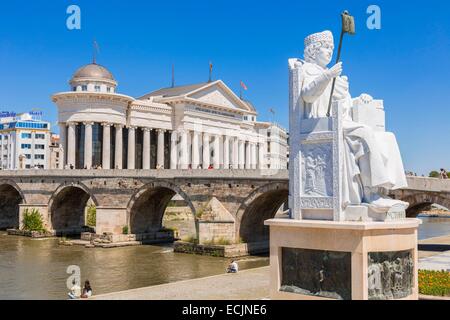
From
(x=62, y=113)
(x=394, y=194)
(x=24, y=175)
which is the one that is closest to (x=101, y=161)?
(x=62, y=113)

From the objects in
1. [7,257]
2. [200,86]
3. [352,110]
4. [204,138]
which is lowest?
[7,257]

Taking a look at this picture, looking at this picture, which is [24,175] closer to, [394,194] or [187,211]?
[187,211]

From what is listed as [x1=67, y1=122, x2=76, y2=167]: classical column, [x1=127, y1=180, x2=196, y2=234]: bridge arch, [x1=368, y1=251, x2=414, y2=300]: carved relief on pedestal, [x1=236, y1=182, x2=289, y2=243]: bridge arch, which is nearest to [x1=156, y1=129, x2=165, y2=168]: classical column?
[x1=67, y1=122, x2=76, y2=167]: classical column

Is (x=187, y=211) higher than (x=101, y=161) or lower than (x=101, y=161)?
lower

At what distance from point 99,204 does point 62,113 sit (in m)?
19.1

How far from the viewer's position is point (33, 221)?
4616cm

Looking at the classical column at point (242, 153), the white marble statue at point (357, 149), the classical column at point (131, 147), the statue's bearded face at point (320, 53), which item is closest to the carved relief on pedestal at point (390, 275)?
the white marble statue at point (357, 149)

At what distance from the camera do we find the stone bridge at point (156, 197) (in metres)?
33.8

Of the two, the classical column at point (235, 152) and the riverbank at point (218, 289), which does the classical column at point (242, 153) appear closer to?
the classical column at point (235, 152)

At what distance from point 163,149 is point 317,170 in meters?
57.2

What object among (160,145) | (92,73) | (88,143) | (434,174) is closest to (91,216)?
(88,143)

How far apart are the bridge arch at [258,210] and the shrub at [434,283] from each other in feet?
49.9

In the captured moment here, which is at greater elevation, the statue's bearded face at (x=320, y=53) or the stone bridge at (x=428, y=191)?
the statue's bearded face at (x=320, y=53)
